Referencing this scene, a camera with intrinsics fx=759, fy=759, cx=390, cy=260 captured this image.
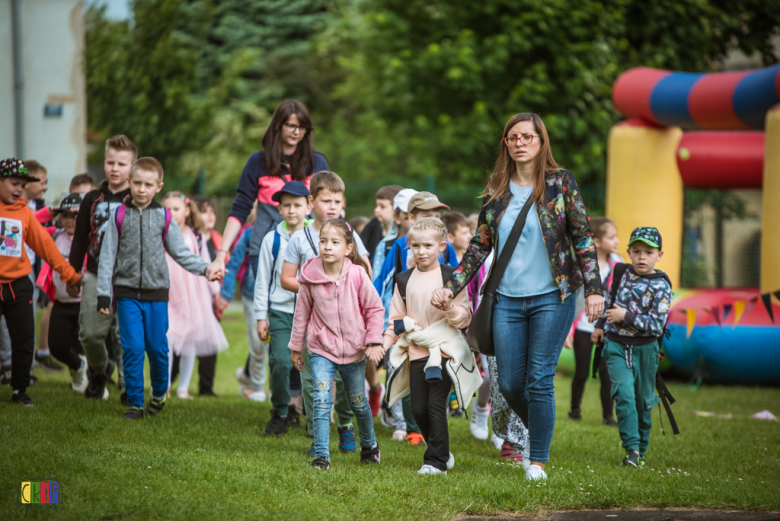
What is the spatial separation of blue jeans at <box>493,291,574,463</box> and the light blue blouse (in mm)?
52

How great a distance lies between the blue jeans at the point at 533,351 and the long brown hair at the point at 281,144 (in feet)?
7.43

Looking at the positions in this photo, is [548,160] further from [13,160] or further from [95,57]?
[95,57]

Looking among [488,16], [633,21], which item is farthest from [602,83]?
[488,16]

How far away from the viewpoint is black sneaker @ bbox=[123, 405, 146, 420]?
5746mm

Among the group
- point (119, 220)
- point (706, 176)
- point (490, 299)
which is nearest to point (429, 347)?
point (490, 299)

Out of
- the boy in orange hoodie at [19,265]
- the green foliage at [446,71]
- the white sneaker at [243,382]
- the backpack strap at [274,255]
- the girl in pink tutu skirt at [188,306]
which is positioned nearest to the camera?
the backpack strap at [274,255]

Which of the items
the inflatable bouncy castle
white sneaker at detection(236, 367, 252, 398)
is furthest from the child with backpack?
the inflatable bouncy castle

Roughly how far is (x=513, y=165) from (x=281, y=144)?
2.14m

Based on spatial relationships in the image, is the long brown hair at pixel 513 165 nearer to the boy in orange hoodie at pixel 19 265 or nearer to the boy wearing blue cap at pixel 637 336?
the boy wearing blue cap at pixel 637 336

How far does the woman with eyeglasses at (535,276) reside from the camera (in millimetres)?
4582

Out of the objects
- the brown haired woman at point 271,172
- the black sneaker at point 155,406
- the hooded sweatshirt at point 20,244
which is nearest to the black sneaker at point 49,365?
the hooded sweatshirt at point 20,244

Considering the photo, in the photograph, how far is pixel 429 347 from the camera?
4914 millimetres

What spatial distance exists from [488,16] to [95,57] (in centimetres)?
1154

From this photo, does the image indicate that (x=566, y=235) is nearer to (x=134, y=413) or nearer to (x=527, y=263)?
(x=527, y=263)
